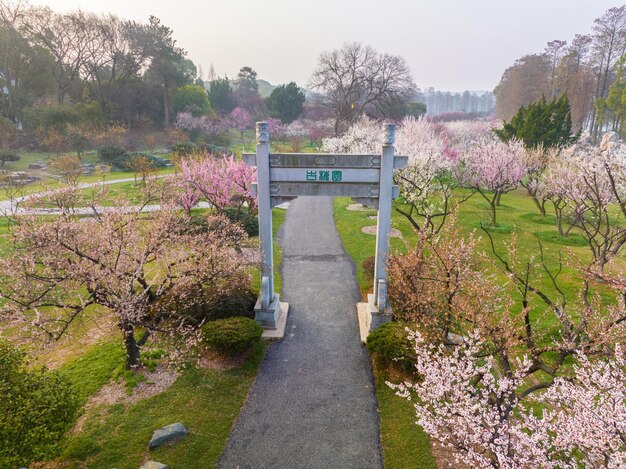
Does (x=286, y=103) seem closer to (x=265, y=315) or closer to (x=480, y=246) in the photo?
(x=480, y=246)

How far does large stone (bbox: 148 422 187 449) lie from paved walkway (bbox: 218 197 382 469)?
1134 millimetres

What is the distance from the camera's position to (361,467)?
Result: 297 inches

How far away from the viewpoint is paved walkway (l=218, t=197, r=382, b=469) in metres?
7.79

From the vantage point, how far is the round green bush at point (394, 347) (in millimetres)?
9547

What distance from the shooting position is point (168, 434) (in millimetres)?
7922

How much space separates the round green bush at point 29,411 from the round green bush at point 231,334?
360 cm

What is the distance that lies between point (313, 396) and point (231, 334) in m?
2.89

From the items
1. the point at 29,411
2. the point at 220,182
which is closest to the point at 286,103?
the point at 220,182

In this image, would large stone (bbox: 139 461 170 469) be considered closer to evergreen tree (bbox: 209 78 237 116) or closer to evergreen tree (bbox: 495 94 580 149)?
evergreen tree (bbox: 495 94 580 149)

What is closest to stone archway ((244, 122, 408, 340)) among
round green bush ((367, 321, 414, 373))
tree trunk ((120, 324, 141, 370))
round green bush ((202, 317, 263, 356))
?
round green bush ((367, 321, 414, 373))

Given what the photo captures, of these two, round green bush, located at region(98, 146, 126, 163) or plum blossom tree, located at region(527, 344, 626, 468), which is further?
round green bush, located at region(98, 146, 126, 163)

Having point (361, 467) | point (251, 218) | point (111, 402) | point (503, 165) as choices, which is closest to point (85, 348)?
point (111, 402)

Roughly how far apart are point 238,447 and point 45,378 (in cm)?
427

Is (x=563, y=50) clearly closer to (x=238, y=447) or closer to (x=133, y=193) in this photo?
(x=133, y=193)
